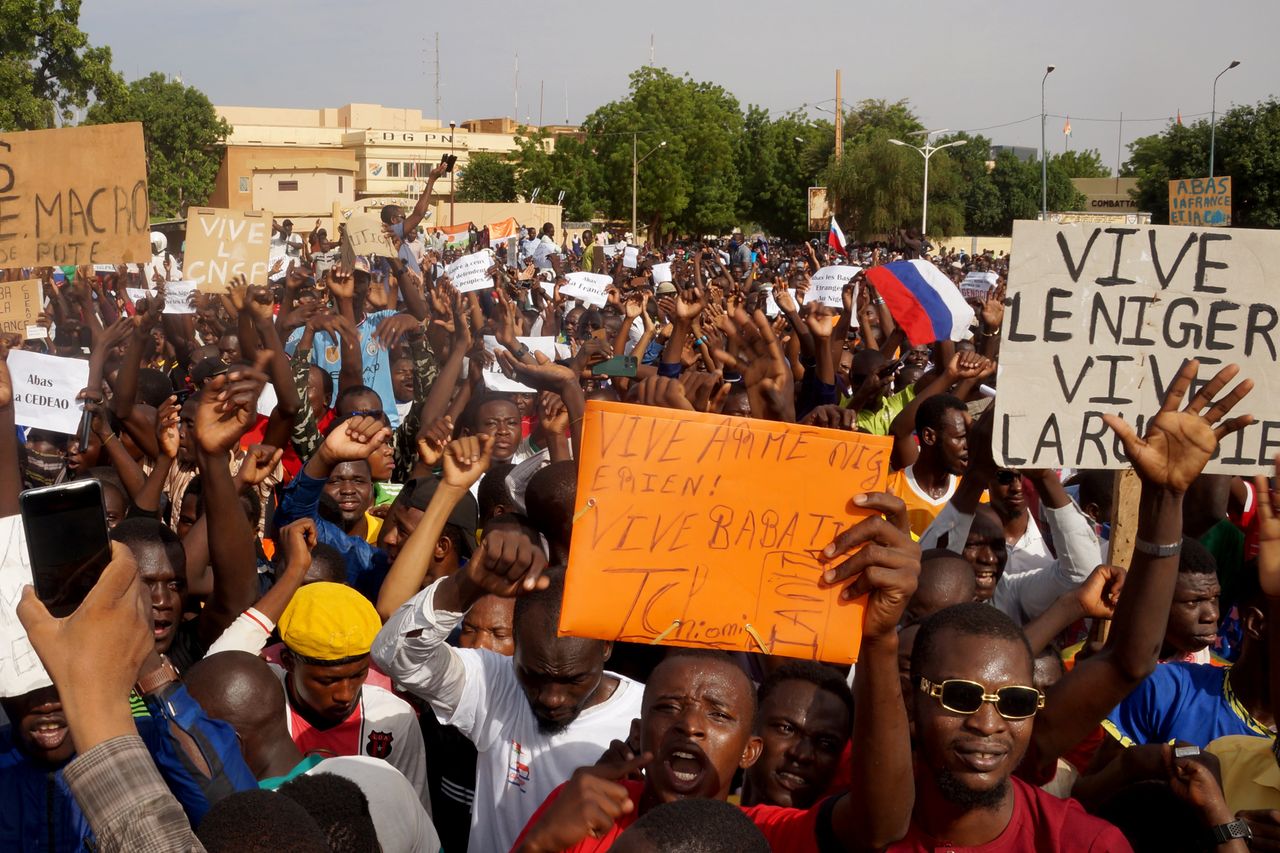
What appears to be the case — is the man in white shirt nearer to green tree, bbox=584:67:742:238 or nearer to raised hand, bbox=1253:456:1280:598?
raised hand, bbox=1253:456:1280:598

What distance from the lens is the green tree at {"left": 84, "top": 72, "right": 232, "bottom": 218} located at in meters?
54.6

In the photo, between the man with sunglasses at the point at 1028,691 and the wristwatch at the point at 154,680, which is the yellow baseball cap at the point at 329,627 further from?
the man with sunglasses at the point at 1028,691

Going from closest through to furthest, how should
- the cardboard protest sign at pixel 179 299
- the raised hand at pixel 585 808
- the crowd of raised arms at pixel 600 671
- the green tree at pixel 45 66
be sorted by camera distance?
the crowd of raised arms at pixel 600 671, the raised hand at pixel 585 808, the cardboard protest sign at pixel 179 299, the green tree at pixel 45 66

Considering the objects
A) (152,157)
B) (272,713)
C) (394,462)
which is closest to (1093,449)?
(272,713)

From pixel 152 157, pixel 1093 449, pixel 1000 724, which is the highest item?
pixel 152 157

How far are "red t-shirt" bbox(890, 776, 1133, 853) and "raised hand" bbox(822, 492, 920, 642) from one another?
501mm

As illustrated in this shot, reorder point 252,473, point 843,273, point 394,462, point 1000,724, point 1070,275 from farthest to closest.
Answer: point 843,273, point 394,462, point 252,473, point 1070,275, point 1000,724

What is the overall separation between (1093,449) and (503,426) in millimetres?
3394

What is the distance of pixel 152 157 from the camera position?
184ft

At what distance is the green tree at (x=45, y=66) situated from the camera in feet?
107

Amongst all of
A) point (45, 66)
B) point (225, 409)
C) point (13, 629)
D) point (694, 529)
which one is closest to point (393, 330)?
point (225, 409)

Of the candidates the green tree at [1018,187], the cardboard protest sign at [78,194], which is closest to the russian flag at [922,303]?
the cardboard protest sign at [78,194]

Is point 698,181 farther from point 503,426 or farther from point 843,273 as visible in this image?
point 503,426

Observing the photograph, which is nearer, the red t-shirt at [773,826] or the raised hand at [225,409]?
the red t-shirt at [773,826]
